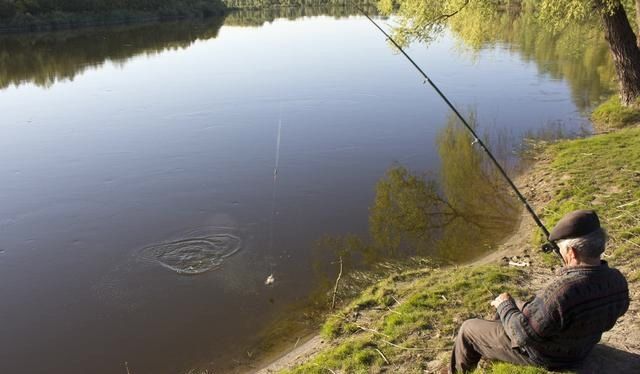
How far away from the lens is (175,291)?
8023 mm

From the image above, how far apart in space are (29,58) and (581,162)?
1333 inches

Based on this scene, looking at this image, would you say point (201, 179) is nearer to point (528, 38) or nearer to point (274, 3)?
point (528, 38)

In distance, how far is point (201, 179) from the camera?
12570 millimetres

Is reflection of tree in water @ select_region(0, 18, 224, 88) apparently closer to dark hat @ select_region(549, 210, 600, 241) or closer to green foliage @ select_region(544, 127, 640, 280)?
green foliage @ select_region(544, 127, 640, 280)

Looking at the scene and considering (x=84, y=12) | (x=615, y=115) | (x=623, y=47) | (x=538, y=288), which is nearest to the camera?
(x=538, y=288)

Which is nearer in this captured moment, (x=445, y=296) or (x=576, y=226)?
(x=576, y=226)

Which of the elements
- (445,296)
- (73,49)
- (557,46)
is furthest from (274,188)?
(73,49)

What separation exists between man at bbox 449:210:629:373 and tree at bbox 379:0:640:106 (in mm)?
10625

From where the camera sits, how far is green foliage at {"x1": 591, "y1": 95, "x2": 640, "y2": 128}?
43.3 feet

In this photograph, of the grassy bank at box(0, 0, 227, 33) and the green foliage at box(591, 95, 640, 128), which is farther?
the grassy bank at box(0, 0, 227, 33)

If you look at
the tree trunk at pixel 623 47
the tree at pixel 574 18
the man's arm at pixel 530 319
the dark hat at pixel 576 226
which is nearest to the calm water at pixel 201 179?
the tree trunk at pixel 623 47

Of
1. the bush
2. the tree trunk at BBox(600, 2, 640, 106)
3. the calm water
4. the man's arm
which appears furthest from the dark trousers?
the bush

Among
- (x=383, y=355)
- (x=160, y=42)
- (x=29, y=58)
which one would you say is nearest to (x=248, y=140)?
(x=383, y=355)

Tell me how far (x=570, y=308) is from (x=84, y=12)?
213 ft
